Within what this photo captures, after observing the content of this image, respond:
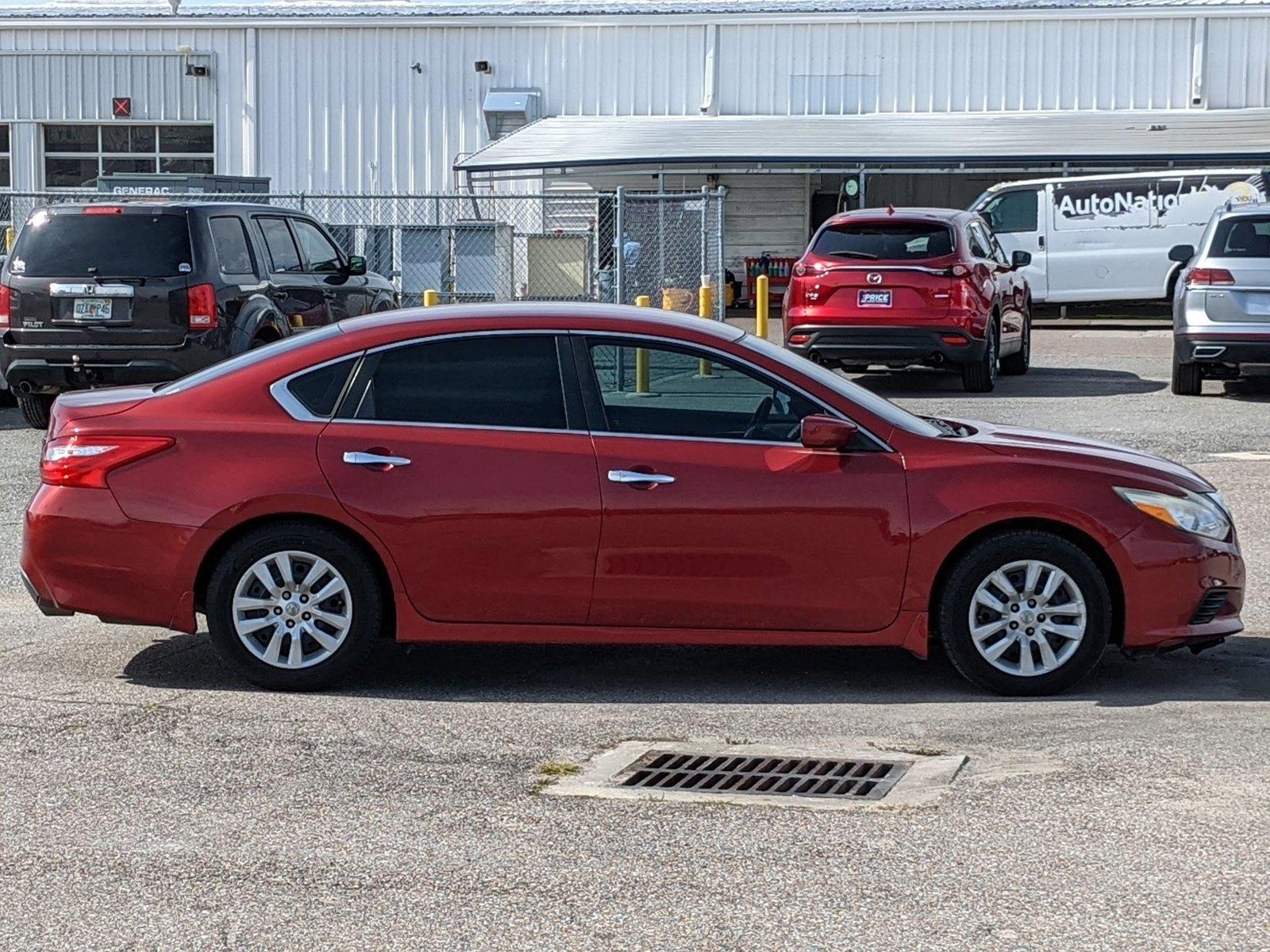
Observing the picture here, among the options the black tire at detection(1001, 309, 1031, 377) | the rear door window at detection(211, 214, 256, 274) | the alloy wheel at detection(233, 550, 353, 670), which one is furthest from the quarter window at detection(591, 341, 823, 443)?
the black tire at detection(1001, 309, 1031, 377)

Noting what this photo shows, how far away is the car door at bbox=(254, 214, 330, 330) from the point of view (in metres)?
15.3

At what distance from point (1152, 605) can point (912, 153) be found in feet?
83.0

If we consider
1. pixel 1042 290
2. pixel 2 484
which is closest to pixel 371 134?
pixel 1042 290

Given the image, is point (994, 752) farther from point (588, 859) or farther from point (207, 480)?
point (207, 480)

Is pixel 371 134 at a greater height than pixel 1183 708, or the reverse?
pixel 371 134

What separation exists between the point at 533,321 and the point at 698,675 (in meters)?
1.53

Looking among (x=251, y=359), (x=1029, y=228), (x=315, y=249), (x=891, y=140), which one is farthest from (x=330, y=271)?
(x=891, y=140)

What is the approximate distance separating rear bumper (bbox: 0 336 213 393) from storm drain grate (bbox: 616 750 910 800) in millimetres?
8817

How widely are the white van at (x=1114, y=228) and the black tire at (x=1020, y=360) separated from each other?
6777 mm

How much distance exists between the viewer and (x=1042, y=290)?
90.0 ft

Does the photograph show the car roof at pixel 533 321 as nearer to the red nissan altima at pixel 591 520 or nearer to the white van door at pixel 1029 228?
the red nissan altima at pixel 591 520

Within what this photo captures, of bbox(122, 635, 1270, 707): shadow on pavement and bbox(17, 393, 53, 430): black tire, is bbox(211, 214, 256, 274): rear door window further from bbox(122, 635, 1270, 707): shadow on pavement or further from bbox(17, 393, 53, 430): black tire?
bbox(122, 635, 1270, 707): shadow on pavement

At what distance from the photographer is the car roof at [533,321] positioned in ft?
23.7

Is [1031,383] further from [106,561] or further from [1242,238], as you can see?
[106,561]
